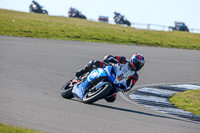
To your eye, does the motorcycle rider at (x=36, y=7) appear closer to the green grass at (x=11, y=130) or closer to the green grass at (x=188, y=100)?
the green grass at (x=188, y=100)

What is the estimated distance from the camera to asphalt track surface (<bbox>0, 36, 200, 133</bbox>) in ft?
20.4

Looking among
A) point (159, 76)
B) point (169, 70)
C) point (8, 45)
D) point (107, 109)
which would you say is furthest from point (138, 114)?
point (8, 45)

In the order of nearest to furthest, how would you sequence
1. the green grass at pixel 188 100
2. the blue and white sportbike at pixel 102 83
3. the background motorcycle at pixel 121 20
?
the blue and white sportbike at pixel 102 83, the green grass at pixel 188 100, the background motorcycle at pixel 121 20

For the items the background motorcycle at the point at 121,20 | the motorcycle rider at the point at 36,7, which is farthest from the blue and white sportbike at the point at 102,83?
the background motorcycle at the point at 121,20

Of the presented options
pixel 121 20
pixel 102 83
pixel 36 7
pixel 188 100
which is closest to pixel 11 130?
pixel 102 83

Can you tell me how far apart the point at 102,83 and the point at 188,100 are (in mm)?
3652

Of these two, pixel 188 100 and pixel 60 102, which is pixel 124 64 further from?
pixel 188 100

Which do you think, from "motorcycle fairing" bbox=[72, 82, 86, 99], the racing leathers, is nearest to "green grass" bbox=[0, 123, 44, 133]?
"motorcycle fairing" bbox=[72, 82, 86, 99]

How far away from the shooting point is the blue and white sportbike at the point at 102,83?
26.5ft

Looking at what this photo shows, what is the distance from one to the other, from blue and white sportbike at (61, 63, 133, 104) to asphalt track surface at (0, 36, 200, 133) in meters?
0.22

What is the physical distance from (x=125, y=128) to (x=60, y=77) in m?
5.91

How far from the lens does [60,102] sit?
26.8 feet

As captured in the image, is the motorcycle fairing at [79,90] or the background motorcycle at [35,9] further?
the background motorcycle at [35,9]

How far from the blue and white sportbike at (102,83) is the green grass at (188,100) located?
7.12 feet
